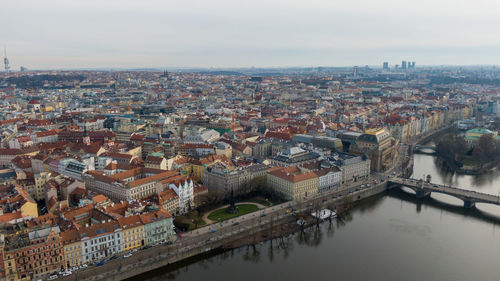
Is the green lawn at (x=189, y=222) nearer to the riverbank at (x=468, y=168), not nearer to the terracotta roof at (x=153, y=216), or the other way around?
the terracotta roof at (x=153, y=216)

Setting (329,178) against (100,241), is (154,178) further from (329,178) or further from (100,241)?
(329,178)

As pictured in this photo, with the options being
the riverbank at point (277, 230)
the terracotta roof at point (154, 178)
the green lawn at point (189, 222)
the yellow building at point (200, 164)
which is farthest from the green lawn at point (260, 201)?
the terracotta roof at point (154, 178)

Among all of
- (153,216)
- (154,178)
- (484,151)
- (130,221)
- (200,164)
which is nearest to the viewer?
(130,221)

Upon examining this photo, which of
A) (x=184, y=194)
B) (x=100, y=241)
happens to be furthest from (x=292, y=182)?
(x=100, y=241)

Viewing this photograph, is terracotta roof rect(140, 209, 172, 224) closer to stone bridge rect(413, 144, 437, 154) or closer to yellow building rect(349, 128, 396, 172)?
yellow building rect(349, 128, 396, 172)

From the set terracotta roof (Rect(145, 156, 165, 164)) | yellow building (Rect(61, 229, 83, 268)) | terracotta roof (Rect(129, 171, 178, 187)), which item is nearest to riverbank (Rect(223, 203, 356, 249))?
yellow building (Rect(61, 229, 83, 268))

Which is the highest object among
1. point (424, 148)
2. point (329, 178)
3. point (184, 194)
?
point (184, 194)
